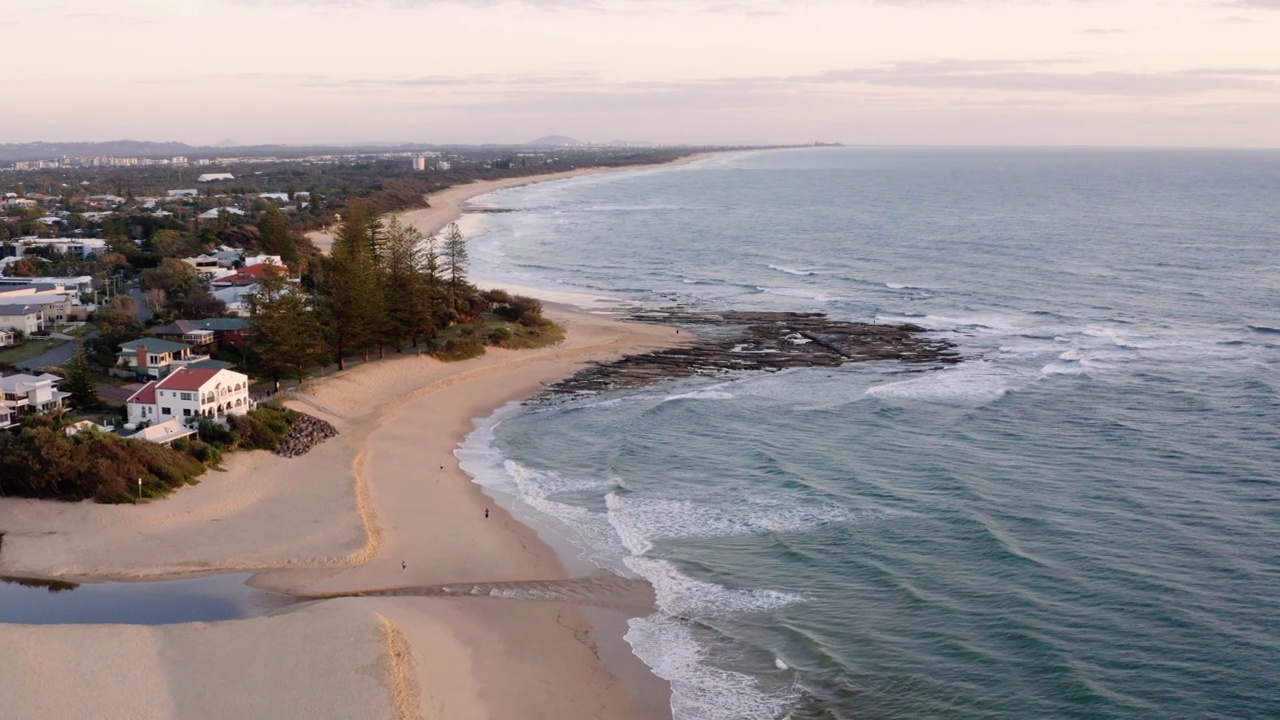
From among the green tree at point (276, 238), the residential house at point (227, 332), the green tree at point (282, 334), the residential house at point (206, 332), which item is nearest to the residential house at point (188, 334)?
the residential house at point (206, 332)

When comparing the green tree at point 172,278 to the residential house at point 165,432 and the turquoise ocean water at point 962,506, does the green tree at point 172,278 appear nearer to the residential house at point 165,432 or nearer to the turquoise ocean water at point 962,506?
the residential house at point 165,432

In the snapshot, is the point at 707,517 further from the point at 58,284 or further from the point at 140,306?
the point at 58,284

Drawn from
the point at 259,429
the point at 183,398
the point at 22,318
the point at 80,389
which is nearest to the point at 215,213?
the point at 22,318

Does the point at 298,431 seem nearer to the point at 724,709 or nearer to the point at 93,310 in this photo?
the point at 724,709

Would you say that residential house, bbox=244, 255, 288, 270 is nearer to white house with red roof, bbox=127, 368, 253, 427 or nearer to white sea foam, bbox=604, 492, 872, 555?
white house with red roof, bbox=127, 368, 253, 427

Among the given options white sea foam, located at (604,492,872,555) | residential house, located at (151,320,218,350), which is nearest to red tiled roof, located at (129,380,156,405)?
residential house, located at (151,320,218,350)

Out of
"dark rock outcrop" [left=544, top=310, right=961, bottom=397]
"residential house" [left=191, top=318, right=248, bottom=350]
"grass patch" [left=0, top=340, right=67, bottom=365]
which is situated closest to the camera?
"grass patch" [left=0, top=340, right=67, bottom=365]
